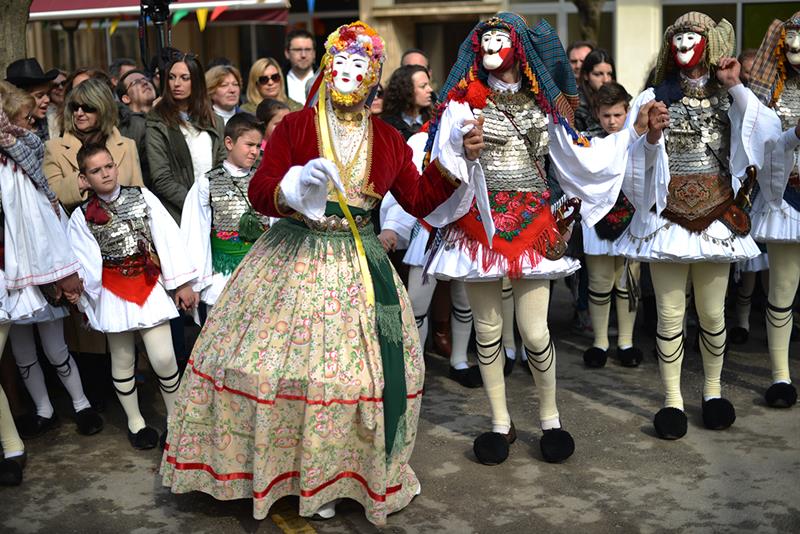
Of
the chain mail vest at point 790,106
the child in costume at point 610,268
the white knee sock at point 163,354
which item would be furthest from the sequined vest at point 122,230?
the chain mail vest at point 790,106

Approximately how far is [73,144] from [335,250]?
244 centimetres

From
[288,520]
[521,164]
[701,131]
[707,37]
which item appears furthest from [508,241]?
[288,520]

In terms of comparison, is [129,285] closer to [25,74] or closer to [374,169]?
[374,169]

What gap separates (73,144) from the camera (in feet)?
21.1

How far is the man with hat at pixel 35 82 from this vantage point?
7113mm

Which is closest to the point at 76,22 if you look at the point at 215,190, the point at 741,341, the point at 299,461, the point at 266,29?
the point at 266,29

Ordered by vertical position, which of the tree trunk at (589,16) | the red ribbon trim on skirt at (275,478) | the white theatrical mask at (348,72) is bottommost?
the red ribbon trim on skirt at (275,478)

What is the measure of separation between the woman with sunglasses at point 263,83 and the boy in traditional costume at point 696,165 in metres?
3.23

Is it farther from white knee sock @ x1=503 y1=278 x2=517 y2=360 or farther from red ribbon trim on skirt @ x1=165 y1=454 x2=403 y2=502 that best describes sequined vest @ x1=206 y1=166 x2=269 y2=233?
white knee sock @ x1=503 y1=278 x2=517 y2=360

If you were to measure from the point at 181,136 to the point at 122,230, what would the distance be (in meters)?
1.49

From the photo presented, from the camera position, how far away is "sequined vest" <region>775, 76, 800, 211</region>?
593 cm

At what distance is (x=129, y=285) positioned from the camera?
5582mm

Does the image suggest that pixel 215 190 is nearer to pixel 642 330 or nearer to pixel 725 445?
pixel 725 445

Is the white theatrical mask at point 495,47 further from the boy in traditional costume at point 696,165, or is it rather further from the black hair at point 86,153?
the black hair at point 86,153
